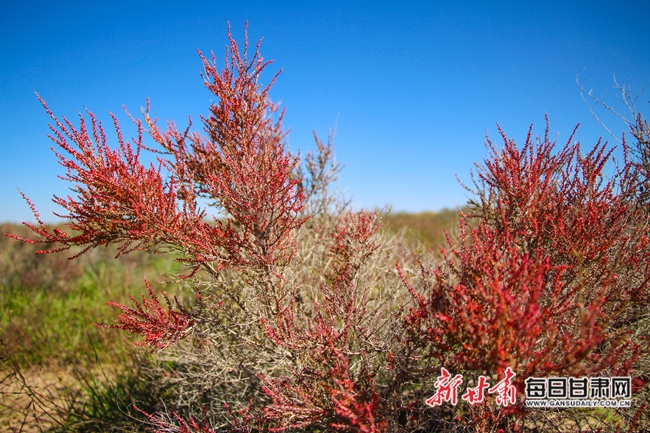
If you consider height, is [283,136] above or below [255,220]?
above

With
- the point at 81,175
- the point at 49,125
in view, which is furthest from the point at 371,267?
the point at 49,125

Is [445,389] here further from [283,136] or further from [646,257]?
[283,136]

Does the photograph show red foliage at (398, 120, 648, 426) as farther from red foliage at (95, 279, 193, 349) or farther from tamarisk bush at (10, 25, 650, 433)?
red foliage at (95, 279, 193, 349)

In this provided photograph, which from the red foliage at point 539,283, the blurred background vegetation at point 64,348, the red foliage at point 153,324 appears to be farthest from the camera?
the blurred background vegetation at point 64,348

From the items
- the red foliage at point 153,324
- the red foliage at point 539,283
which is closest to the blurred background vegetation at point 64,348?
the red foliage at point 153,324

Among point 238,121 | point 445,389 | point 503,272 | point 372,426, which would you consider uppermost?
point 238,121

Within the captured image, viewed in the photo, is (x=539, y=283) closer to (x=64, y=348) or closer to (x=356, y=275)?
(x=356, y=275)

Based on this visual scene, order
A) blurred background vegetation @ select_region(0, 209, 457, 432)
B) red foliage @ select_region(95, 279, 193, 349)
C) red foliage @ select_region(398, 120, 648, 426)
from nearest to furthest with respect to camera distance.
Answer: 1. red foliage @ select_region(398, 120, 648, 426)
2. red foliage @ select_region(95, 279, 193, 349)
3. blurred background vegetation @ select_region(0, 209, 457, 432)

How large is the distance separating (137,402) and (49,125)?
3719 mm

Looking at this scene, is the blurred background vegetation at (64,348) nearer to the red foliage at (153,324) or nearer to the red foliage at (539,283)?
the red foliage at (153,324)

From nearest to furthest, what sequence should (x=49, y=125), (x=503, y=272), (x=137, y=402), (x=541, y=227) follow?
(x=503, y=272), (x=49, y=125), (x=541, y=227), (x=137, y=402)

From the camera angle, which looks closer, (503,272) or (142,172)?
(503,272)

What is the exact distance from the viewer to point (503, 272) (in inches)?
86.7

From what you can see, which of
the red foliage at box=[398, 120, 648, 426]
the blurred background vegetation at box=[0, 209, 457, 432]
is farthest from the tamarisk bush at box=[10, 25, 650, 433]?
the blurred background vegetation at box=[0, 209, 457, 432]
